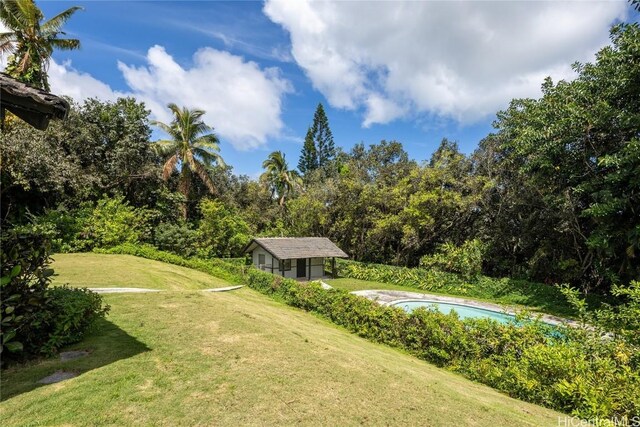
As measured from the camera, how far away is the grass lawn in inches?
179

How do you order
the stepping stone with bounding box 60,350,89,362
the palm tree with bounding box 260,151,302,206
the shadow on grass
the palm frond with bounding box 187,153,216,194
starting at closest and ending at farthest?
the shadow on grass → the stepping stone with bounding box 60,350,89,362 → the palm frond with bounding box 187,153,216,194 → the palm tree with bounding box 260,151,302,206

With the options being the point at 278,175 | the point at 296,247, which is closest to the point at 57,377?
the point at 296,247

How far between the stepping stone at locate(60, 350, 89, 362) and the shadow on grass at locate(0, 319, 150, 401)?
0.08 metres

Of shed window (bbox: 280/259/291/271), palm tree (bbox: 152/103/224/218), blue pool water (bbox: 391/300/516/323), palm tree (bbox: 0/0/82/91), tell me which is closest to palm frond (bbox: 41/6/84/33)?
palm tree (bbox: 0/0/82/91)

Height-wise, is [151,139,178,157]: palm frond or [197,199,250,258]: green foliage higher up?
[151,139,178,157]: palm frond

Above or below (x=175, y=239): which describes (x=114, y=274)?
below

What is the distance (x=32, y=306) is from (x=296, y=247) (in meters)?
21.7

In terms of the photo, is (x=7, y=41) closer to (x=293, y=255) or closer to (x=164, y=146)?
(x=164, y=146)

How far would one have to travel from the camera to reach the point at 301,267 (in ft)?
92.4

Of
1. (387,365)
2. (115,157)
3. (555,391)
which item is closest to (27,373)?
(387,365)

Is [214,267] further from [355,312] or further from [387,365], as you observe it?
[387,365]

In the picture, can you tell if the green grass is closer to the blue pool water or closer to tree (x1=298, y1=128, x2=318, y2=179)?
the blue pool water

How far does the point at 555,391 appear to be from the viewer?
705 cm

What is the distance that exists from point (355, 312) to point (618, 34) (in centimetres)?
1726
